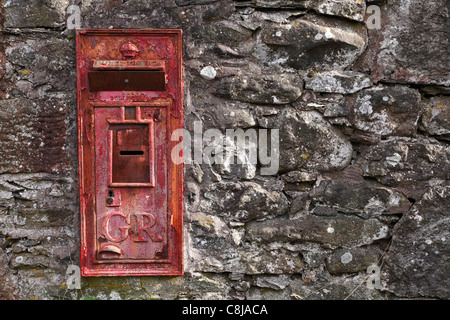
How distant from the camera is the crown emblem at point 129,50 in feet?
7.39

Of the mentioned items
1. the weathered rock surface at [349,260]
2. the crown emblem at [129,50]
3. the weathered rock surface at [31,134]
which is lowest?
the weathered rock surface at [349,260]

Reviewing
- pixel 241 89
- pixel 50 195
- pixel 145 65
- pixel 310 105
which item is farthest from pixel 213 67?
pixel 50 195

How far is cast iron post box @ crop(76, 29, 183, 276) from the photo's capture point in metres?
2.28

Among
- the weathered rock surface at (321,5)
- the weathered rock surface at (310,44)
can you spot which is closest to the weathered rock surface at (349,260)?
the weathered rock surface at (310,44)

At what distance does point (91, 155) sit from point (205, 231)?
79 centimetres

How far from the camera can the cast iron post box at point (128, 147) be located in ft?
7.47

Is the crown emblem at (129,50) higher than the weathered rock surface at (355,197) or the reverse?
higher

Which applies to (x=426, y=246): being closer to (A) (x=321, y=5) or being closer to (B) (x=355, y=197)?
(B) (x=355, y=197)

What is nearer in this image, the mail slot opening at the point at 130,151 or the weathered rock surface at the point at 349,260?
the mail slot opening at the point at 130,151

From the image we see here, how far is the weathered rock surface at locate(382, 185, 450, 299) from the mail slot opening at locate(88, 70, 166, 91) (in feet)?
5.36

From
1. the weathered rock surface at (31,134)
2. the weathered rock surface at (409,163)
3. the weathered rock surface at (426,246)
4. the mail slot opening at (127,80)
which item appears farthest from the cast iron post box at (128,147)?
the weathered rock surface at (426,246)

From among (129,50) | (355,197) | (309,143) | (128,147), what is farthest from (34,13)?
(355,197)

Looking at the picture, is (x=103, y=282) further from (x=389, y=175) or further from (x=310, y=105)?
(x=389, y=175)

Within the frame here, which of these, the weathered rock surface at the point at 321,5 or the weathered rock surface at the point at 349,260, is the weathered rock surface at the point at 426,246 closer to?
the weathered rock surface at the point at 349,260
